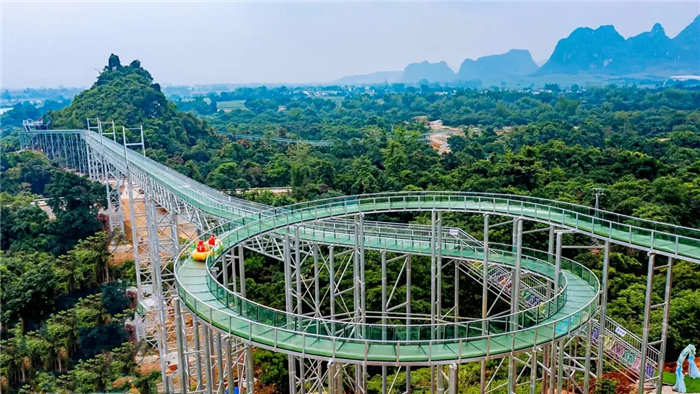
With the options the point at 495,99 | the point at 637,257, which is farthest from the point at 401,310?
the point at 495,99

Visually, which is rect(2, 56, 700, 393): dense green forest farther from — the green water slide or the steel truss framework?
the green water slide

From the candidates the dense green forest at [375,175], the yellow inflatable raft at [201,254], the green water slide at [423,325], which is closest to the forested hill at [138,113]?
the dense green forest at [375,175]

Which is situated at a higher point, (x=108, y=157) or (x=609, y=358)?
(x=108, y=157)

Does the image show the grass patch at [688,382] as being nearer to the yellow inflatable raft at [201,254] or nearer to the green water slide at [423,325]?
the green water slide at [423,325]

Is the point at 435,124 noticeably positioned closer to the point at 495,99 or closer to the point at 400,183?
the point at 495,99

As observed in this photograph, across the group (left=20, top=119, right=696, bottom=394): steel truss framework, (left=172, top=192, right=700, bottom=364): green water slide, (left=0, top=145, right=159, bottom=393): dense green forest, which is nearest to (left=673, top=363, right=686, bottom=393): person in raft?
(left=20, top=119, right=696, bottom=394): steel truss framework

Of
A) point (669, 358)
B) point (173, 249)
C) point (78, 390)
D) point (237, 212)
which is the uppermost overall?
point (237, 212)
